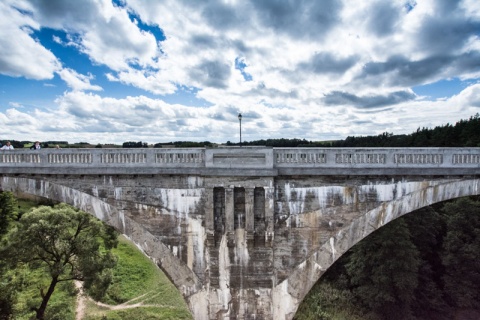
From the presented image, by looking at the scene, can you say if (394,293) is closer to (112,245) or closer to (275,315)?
(275,315)

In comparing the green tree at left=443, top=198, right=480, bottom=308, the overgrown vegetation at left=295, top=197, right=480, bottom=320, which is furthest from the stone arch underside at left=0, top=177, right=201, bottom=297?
the green tree at left=443, top=198, right=480, bottom=308

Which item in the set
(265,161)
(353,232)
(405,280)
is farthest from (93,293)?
(405,280)

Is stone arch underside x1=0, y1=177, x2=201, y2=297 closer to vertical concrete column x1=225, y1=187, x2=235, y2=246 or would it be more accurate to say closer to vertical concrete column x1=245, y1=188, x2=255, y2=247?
vertical concrete column x1=225, y1=187, x2=235, y2=246

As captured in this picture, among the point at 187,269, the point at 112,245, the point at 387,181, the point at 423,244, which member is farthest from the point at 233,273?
the point at 423,244

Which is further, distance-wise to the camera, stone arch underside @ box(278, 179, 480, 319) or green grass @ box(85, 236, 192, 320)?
green grass @ box(85, 236, 192, 320)

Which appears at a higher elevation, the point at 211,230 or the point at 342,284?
the point at 211,230

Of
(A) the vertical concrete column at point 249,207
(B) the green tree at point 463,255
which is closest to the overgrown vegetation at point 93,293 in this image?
(A) the vertical concrete column at point 249,207

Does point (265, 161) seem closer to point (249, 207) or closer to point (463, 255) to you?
point (249, 207)
